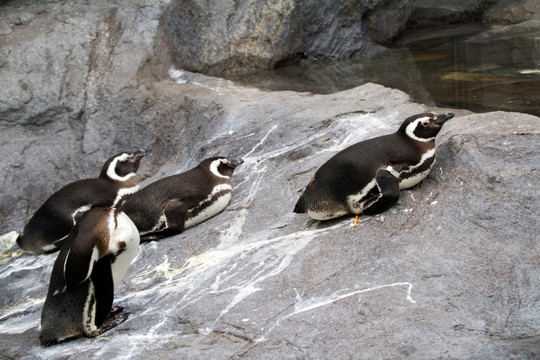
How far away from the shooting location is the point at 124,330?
12.5 feet

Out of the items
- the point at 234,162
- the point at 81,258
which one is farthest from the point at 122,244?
the point at 234,162

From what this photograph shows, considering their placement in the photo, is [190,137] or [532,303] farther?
[190,137]

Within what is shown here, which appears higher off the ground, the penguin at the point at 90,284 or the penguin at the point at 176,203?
the penguin at the point at 90,284

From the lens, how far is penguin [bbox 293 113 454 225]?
14.3 feet

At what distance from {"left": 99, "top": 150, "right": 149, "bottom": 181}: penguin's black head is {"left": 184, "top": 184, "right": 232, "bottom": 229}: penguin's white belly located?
104cm

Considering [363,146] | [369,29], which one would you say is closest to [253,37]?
[369,29]

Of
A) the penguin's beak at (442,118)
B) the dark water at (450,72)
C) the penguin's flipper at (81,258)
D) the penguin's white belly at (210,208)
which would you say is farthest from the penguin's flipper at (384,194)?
the dark water at (450,72)

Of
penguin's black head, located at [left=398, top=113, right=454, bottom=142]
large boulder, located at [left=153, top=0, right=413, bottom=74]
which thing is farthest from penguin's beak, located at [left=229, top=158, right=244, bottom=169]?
large boulder, located at [left=153, top=0, right=413, bottom=74]

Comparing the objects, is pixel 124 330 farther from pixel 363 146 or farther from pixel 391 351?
pixel 363 146

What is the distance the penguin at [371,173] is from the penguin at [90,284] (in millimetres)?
1298

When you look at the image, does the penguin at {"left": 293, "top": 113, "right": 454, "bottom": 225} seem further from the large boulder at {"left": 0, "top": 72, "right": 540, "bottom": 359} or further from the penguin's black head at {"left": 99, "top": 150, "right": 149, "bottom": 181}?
the penguin's black head at {"left": 99, "top": 150, "right": 149, "bottom": 181}

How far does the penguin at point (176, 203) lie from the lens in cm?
538

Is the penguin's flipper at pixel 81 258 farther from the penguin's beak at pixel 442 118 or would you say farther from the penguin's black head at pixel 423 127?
the penguin's beak at pixel 442 118

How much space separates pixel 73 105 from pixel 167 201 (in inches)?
107
